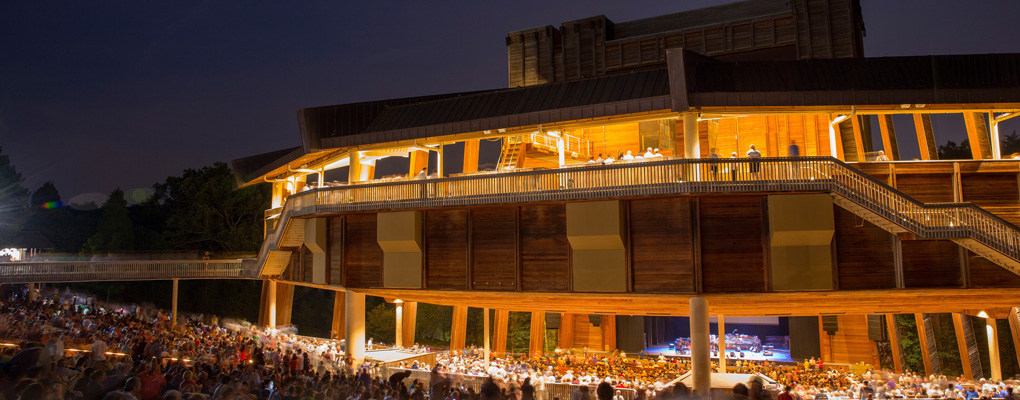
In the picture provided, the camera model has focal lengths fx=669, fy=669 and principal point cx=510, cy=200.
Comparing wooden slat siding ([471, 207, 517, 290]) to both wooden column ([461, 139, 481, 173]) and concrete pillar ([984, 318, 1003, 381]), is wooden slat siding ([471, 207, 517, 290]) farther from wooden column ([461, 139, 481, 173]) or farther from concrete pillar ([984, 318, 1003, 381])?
concrete pillar ([984, 318, 1003, 381])

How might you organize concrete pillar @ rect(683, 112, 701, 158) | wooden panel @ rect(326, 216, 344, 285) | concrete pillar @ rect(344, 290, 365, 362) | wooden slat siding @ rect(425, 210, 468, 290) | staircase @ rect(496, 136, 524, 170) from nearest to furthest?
concrete pillar @ rect(683, 112, 701, 158), wooden slat siding @ rect(425, 210, 468, 290), wooden panel @ rect(326, 216, 344, 285), concrete pillar @ rect(344, 290, 365, 362), staircase @ rect(496, 136, 524, 170)

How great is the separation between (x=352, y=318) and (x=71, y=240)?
2142 inches

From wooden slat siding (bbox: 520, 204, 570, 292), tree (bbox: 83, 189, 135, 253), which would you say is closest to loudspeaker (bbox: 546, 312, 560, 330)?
wooden slat siding (bbox: 520, 204, 570, 292)

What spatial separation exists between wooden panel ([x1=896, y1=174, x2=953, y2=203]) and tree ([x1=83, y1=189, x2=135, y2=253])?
65.3m

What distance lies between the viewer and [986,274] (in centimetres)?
2155

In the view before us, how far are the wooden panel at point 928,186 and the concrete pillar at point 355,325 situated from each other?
2284cm

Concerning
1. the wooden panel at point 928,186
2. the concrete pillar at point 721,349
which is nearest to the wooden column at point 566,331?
the concrete pillar at point 721,349

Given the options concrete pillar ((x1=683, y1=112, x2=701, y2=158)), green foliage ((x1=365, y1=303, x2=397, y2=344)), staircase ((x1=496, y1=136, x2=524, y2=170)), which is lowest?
green foliage ((x1=365, y1=303, x2=397, y2=344))

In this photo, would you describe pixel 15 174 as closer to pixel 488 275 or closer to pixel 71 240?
pixel 71 240

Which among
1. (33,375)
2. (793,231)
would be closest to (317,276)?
(793,231)

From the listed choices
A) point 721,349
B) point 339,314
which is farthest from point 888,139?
point 339,314

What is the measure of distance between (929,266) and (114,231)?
6818cm

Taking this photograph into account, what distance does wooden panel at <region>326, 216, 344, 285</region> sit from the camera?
1206 inches

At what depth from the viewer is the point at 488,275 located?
26.4 metres
